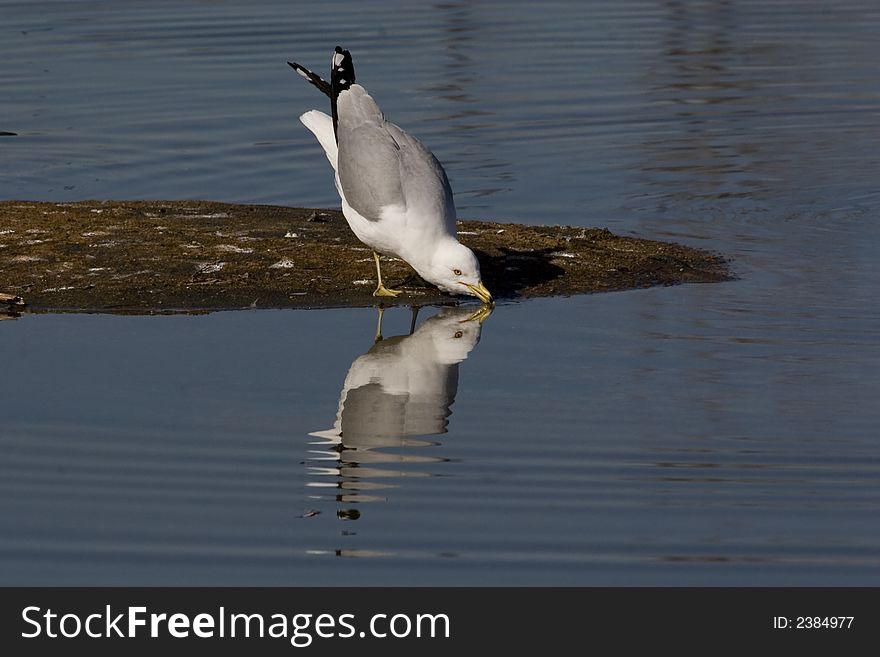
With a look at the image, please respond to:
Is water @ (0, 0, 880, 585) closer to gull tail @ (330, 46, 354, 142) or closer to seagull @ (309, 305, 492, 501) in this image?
seagull @ (309, 305, 492, 501)

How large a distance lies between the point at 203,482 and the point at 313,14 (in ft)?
61.2

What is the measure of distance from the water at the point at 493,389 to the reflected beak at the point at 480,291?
25 centimetres

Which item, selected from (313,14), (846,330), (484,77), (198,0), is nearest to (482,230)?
(846,330)

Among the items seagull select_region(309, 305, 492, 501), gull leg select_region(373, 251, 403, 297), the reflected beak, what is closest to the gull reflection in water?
seagull select_region(309, 305, 492, 501)

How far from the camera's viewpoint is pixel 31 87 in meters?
19.3

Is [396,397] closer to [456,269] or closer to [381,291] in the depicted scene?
[456,269]

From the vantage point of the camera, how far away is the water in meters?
6.54

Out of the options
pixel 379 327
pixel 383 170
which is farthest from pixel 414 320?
pixel 383 170

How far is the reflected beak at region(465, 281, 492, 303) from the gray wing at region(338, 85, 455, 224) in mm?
452

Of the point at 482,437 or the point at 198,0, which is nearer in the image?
the point at 482,437

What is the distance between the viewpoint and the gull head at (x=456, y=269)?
10039 mm

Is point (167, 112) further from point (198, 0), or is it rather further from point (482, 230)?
point (198, 0)

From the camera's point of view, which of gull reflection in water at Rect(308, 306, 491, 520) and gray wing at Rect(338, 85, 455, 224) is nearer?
gull reflection in water at Rect(308, 306, 491, 520)

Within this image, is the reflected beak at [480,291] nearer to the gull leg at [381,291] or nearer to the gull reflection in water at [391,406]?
the gull reflection in water at [391,406]
